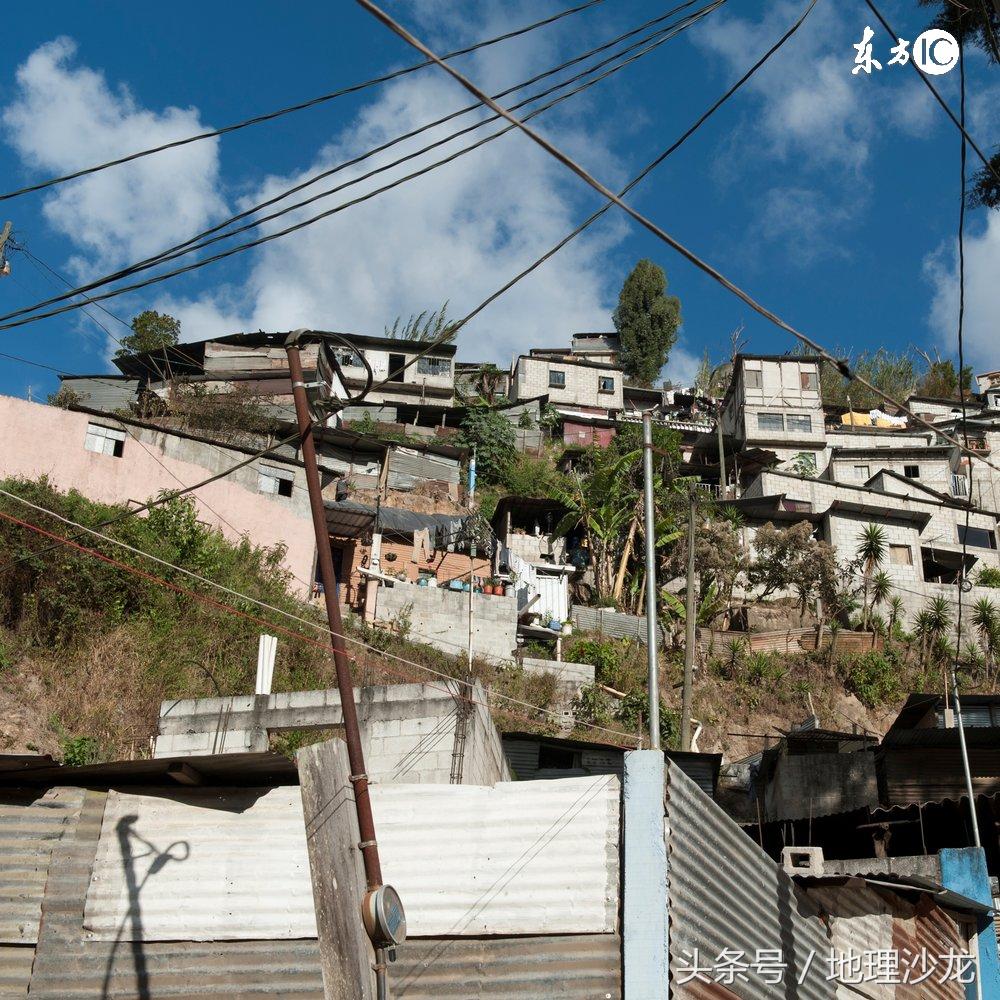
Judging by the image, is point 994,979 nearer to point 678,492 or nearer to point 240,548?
point 240,548

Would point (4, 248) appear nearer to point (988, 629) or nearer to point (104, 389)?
point (104, 389)

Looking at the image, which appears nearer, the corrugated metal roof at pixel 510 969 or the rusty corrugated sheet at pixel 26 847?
the corrugated metal roof at pixel 510 969


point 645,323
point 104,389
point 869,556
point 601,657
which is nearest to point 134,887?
point 601,657

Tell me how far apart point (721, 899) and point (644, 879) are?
1.14 metres

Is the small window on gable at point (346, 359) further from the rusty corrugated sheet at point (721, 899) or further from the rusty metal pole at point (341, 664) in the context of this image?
the rusty corrugated sheet at point (721, 899)

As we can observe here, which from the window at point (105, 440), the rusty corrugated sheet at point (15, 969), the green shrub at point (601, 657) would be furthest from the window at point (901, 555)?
the rusty corrugated sheet at point (15, 969)

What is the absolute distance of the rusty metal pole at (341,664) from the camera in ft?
23.5

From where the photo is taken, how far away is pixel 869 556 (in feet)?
120

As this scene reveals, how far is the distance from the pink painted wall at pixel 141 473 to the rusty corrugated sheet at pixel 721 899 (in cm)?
1901

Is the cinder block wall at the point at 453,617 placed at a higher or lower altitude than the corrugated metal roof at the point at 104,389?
lower

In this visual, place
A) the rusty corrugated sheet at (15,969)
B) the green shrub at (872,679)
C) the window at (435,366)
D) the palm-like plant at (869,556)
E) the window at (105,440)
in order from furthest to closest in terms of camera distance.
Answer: the window at (435,366)
the palm-like plant at (869,556)
the green shrub at (872,679)
the window at (105,440)
the rusty corrugated sheet at (15,969)

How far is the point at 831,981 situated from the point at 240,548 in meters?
18.9

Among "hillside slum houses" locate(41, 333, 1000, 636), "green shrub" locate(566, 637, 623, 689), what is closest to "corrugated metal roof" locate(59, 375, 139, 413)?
"hillside slum houses" locate(41, 333, 1000, 636)

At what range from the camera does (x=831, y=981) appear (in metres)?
10.8
